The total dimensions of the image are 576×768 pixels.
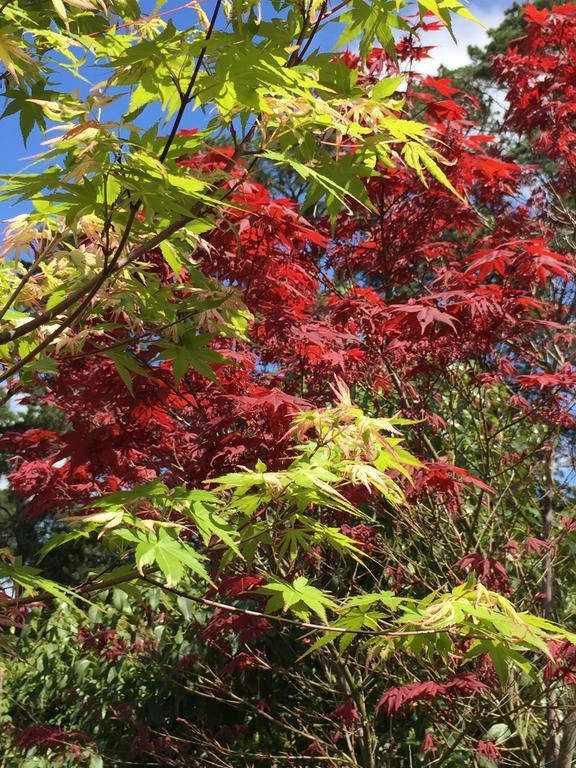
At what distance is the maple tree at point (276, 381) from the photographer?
178 cm

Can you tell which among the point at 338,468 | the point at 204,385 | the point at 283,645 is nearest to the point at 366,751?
the point at 283,645

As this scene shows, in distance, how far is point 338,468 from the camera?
198 cm

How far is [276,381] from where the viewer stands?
3902mm

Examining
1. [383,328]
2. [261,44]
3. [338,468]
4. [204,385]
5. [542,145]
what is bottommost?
[338,468]

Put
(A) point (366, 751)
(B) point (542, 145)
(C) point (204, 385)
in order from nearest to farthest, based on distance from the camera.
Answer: (C) point (204, 385) → (A) point (366, 751) → (B) point (542, 145)

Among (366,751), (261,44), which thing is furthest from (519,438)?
(261,44)

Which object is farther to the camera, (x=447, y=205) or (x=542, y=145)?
(x=542, y=145)

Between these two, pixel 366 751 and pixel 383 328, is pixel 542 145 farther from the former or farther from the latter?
pixel 366 751

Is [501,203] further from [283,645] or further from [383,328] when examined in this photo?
[283,645]

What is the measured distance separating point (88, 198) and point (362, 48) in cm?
82

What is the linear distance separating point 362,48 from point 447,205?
254 centimetres

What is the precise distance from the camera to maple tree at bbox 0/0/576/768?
1.78 meters

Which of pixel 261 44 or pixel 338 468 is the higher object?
pixel 261 44

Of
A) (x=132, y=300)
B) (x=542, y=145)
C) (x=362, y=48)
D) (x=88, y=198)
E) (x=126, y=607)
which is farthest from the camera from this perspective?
(x=126, y=607)
